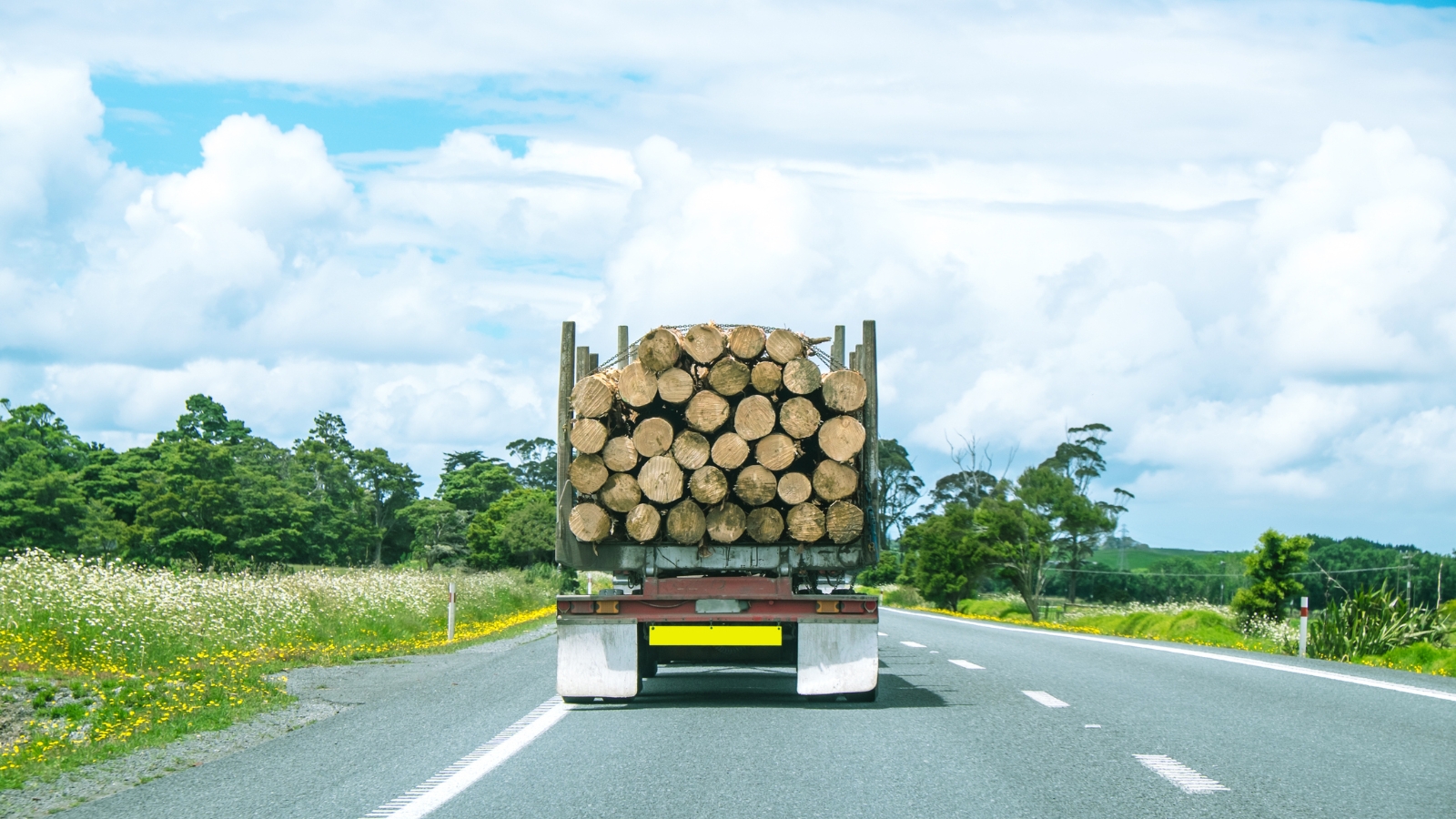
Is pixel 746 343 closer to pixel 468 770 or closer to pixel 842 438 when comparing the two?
pixel 842 438

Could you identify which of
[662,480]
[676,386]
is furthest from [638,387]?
[662,480]

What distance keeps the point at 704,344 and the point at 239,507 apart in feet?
237

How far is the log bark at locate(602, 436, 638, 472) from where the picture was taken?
1082 centimetres

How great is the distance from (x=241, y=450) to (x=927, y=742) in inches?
4056

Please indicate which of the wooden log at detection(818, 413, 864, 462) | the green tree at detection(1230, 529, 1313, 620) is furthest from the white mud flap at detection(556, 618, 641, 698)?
the green tree at detection(1230, 529, 1313, 620)

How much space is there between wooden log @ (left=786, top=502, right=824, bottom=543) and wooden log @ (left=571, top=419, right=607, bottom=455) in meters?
1.71

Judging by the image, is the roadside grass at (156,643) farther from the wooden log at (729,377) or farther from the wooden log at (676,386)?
the wooden log at (729,377)

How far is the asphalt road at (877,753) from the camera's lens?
6.35 m

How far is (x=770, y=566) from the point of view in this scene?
10.9 meters

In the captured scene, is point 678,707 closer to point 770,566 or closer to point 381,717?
point 770,566

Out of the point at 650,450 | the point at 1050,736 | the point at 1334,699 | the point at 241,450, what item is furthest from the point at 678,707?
the point at 241,450

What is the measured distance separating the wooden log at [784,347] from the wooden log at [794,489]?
0.97m

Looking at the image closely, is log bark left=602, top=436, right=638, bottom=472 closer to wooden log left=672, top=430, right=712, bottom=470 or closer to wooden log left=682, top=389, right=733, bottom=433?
wooden log left=672, top=430, right=712, bottom=470

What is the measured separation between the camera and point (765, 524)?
424 inches
